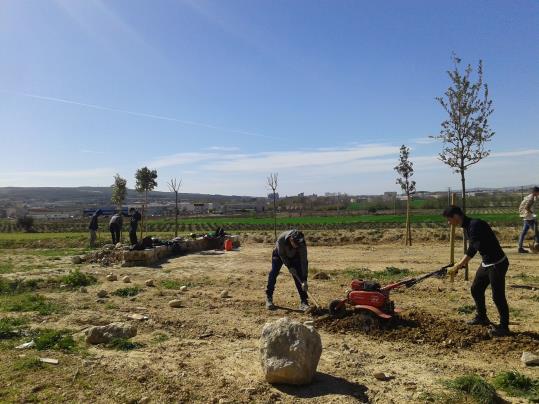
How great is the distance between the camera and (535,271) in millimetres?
11938

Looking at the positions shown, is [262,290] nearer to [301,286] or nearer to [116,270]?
[301,286]

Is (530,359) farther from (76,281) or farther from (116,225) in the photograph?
(116,225)

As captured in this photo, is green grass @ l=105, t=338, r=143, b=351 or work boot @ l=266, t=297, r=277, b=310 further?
work boot @ l=266, t=297, r=277, b=310

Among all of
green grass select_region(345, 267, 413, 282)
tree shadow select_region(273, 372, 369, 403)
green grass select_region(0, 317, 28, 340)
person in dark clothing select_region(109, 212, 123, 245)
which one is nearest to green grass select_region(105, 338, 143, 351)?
green grass select_region(0, 317, 28, 340)

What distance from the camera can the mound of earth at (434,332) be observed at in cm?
611

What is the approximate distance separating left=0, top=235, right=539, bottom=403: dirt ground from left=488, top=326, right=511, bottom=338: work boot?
0.10 meters

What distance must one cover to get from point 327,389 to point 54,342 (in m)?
3.99

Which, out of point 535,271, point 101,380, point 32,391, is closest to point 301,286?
point 101,380

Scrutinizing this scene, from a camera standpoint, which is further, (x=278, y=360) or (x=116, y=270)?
(x=116, y=270)

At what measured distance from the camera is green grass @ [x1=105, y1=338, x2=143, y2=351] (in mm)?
6348

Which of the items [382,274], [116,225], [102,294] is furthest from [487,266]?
[116,225]

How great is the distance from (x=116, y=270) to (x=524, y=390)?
12404 millimetres

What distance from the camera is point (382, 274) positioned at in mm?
12484

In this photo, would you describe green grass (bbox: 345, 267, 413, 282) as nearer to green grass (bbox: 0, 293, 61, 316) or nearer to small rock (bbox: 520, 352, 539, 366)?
small rock (bbox: 520, 352, 539, 366)
